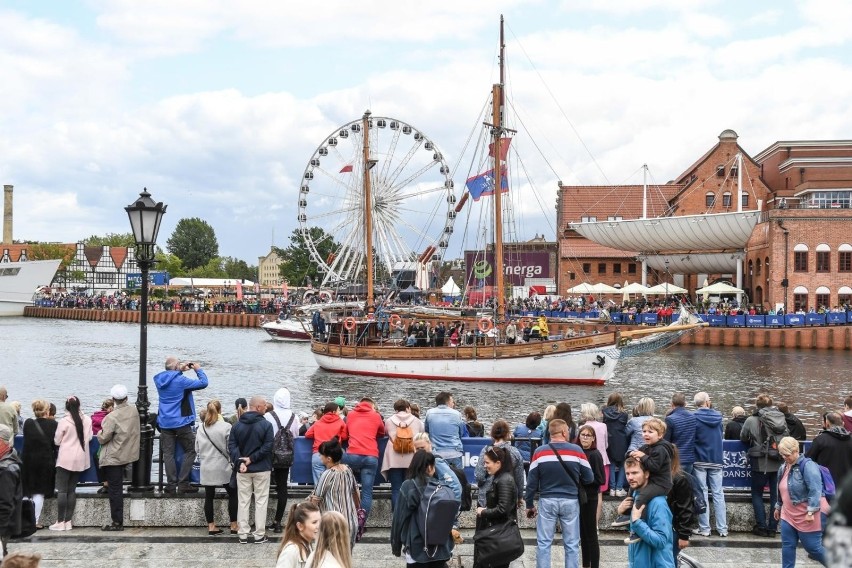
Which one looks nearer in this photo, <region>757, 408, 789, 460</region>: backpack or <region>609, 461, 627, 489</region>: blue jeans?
<region>757, 408, 789, 460</region>: backpack

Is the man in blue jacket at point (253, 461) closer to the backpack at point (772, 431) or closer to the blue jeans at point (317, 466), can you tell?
the blue jeans at point (317, 466)

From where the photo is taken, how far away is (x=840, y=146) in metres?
75.2

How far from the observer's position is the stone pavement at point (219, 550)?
926 cm

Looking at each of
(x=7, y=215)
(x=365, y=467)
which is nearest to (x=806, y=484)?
(x=365, y=467)

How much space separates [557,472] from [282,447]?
12.1 ft

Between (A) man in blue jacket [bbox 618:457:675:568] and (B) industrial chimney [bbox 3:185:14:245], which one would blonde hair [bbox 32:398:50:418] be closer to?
(A) man in blue jacket [bbox 618:457:675:568]

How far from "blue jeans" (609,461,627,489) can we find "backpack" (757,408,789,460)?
1860 mm

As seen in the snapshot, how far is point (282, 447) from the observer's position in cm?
1005

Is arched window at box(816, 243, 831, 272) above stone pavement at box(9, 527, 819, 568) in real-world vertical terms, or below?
above

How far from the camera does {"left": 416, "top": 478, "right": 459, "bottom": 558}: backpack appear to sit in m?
6.99

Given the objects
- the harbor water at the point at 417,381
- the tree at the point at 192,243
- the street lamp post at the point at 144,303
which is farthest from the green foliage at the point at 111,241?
the street lamp post at the point at 144,303

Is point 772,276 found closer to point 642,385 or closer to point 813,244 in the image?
point 813,244

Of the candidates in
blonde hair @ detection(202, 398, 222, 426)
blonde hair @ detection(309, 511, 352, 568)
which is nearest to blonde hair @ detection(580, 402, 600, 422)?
blonde hair @ detection(202, 398, 222, 426)

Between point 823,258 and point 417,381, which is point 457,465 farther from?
point 823,258
